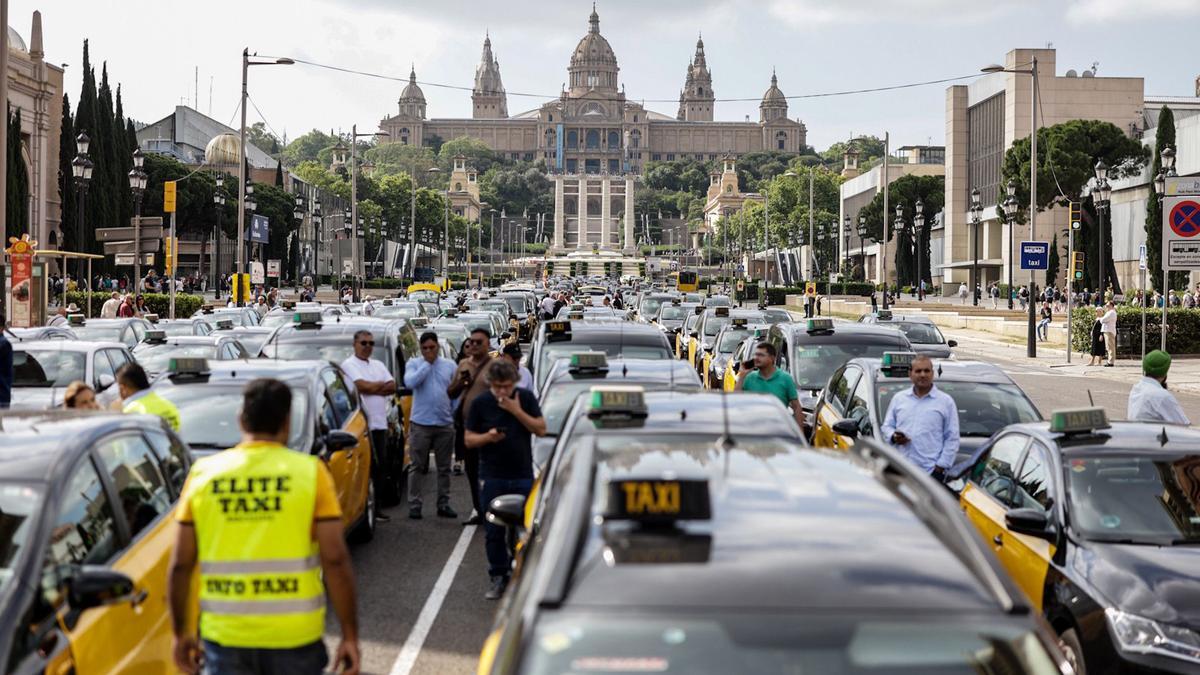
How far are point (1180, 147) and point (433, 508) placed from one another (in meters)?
74.6

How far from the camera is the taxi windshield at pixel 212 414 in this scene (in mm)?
10461

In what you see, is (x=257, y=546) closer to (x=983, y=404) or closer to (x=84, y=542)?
(x=84, y=542)

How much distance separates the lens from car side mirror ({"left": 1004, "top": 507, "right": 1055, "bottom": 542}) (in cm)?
734

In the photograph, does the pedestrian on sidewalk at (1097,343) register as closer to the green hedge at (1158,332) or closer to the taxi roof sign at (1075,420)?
the green hedge at (1158,332)

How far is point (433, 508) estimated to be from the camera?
45.9ft

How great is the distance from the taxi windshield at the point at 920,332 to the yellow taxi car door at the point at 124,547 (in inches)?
789

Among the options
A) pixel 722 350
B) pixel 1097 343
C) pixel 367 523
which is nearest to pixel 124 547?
pixel 367 523

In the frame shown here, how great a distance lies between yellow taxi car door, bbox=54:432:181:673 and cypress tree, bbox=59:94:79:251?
65.1 m

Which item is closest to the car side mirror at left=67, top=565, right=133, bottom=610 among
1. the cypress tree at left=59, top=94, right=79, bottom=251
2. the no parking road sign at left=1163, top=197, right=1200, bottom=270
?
the no parking road sign at left=1163, top=197, right=1200, bottom=270

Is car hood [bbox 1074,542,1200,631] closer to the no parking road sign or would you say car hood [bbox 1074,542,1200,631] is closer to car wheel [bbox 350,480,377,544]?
car wheel [bbox 350,480,377,544]

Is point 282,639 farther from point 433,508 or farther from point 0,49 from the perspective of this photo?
point 0,49

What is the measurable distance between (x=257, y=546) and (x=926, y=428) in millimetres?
6615

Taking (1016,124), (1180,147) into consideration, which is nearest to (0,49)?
(1180,147)

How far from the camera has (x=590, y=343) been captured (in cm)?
1556
